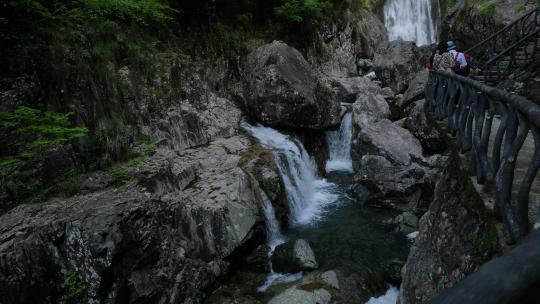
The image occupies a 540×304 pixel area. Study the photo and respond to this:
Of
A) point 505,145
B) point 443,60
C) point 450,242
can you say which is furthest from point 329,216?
point 505,145

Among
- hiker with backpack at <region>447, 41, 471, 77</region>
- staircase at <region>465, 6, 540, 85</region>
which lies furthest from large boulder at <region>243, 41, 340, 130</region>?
staircase at <region>465, 6, 540, 85</region>

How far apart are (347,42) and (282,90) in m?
10.4

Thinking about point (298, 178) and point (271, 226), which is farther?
point (298, 178)

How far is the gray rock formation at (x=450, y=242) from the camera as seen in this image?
3147 millimetres

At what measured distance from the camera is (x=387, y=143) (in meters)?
11.8

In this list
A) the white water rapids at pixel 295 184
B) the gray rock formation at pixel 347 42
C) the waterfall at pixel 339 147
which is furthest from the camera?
the gray rock formation at pixel 347 42

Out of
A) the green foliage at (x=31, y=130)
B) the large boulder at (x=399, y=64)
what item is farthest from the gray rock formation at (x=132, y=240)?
the large boulder at (x=399, y=64)

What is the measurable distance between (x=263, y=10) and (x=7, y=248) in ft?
44.9

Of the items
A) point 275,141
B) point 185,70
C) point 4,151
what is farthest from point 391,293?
point 185,70

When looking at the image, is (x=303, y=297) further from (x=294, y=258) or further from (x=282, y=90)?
(x=282, y=90)

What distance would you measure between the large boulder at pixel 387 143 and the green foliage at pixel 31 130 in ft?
29.6

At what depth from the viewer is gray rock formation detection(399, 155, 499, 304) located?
3147mm

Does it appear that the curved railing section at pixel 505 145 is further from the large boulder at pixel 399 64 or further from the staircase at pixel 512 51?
the large boulder at pixel 399 64

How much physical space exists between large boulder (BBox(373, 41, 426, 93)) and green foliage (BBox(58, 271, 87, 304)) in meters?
16.2
